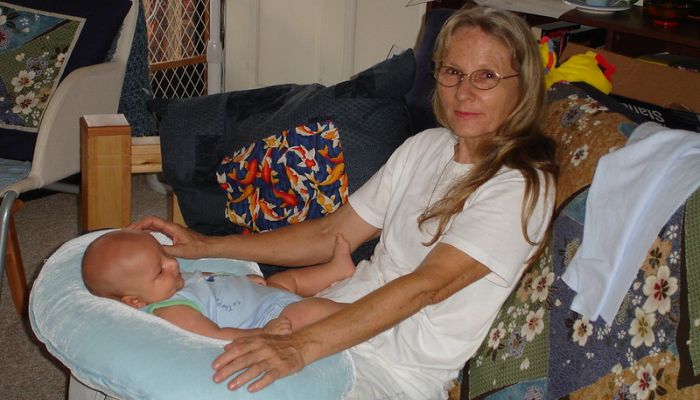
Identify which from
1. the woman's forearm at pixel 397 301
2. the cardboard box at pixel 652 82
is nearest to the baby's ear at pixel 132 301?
the woman's forearm at pixel 397 301

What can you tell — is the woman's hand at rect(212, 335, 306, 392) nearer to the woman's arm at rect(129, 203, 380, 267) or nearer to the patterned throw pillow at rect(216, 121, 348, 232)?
the woman's arm at rect(129, 203, 380, 267)

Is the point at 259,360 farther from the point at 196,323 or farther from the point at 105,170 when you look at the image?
the point at 105,170

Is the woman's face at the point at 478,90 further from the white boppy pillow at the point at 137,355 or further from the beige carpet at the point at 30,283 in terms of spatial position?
the beige carpet at the point at 30,283

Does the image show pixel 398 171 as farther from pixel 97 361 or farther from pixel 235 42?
pixel 235 42

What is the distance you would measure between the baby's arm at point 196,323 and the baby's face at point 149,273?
0.04 metres

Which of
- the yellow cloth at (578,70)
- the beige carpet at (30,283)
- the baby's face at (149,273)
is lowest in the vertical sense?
the beige carpet at (30,283)

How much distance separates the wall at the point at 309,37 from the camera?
3869 millimetres

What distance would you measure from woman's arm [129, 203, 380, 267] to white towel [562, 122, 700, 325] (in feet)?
1.77

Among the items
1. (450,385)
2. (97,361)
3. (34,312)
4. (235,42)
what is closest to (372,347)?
(450,385)

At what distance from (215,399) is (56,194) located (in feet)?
7.78

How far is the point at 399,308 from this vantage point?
1.50 metres

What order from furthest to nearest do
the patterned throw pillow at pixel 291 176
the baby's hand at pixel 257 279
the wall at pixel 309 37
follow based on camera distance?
the wall at pixel 309 37
the patterned throw pillow at pixel 291 176
the baby's hand at pixel 257 279

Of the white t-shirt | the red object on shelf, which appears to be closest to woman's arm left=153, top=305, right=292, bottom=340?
the white t-shirt

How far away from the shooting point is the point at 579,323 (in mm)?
1444
